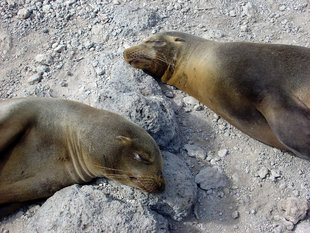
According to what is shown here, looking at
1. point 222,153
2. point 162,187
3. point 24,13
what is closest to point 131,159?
point 162,187

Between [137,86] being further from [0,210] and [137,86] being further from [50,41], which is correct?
[0,210]

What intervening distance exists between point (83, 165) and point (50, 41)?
2.29 m

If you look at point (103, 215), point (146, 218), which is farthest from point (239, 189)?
point (103, 215)

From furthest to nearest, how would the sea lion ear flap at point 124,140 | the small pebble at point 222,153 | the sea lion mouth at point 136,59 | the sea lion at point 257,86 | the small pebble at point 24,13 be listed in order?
the small pebble at point 24,13 < the sea lion mouth at point 136,59 < the small pebble at point 222,153 < the sea lion at point 257,86 < the sea lion ear flap at point 124,140

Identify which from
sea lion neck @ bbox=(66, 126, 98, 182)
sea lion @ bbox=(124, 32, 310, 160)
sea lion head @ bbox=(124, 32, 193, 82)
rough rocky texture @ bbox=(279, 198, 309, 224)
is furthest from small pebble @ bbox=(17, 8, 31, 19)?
rough rocky texture @ bbox=(279, 198, 309, 224)

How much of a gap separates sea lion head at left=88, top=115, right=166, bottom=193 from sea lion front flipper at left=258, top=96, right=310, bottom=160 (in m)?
1.24

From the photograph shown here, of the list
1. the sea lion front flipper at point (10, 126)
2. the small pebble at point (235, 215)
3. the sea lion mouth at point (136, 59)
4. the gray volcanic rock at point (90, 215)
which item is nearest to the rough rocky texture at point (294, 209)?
the small pebble at point (235, 215)

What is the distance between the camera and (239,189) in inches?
136

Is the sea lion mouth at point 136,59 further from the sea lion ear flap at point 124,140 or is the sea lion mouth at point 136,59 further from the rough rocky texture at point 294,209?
the rough rocky texture at point 294,209

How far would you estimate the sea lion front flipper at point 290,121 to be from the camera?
11.0ft

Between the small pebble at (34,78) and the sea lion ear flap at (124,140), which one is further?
the small pebble at (34,78)

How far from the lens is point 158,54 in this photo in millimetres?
4531

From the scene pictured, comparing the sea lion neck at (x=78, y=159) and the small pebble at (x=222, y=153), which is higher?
the sea lion neck at (x=78, y=159)

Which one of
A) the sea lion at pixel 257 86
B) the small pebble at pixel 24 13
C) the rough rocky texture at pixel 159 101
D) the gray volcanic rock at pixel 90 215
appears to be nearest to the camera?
the gray volcanic rock at pixel 90 215
